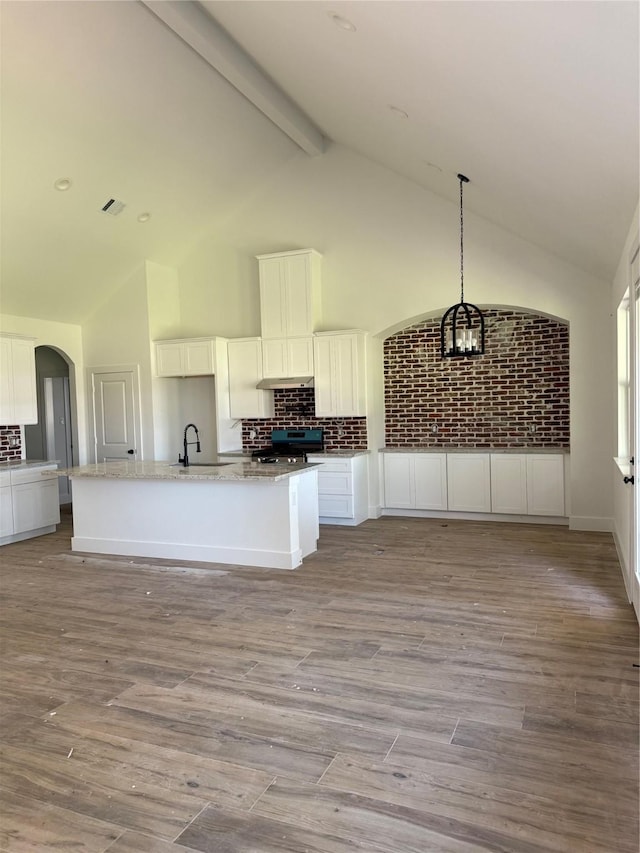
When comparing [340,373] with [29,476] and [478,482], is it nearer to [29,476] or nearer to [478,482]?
[478,482]

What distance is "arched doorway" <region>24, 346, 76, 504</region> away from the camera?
368 inches

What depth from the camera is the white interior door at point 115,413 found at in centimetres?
839

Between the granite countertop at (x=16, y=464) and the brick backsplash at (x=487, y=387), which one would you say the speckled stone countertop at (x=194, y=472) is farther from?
the brick backsplash at (x=487, y=387)

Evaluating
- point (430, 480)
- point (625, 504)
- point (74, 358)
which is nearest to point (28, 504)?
point (74, 358)

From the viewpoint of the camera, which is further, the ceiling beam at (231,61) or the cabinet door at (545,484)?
the cabinet door at (545,484)

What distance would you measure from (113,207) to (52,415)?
403cm

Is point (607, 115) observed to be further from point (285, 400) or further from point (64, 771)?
point (285, 400)

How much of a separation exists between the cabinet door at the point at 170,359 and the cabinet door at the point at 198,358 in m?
0.09

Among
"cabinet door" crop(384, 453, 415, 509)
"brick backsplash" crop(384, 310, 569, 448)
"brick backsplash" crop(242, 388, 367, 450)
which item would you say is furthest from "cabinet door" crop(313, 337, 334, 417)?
"cabinet door" crop(384, 453, 415, 509)

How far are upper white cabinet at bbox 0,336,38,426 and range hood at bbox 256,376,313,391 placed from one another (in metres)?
2.79

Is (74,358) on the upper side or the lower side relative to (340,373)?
upper

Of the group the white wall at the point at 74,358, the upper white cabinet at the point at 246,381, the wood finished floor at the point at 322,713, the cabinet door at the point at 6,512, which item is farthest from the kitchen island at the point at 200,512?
the white wall at the point at 74,358

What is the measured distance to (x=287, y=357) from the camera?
7.60 m

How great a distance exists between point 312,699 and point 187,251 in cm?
690
